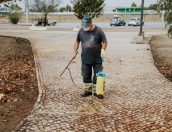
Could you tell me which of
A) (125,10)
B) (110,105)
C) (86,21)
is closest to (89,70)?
(86,21)

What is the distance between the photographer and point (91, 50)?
1044cm

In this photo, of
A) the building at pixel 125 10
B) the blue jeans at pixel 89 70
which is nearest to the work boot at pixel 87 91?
the blue jeans at pixel 89 70

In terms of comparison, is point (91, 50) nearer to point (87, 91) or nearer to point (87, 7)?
point (87, 91)

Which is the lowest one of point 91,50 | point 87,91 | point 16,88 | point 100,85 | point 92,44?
point 16,88

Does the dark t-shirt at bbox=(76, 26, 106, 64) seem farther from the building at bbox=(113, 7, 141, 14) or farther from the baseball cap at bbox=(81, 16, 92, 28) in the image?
the building at bbox=(113, 7, 141, 14)

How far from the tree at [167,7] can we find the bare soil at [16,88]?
3943 mm

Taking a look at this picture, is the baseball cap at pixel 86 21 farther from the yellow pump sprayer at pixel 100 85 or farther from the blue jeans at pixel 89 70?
the yellow pump sprayer at pixel 100 85

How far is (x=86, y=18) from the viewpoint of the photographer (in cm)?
1016

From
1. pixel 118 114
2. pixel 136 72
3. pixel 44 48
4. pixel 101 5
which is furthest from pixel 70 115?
pixel 101 5

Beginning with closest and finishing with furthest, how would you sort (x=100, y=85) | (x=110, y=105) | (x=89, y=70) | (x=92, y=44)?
(x=110, y=105), (x=100, y=85), (x=92, y=44), (x=89, y=70)

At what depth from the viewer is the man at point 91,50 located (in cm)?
1037

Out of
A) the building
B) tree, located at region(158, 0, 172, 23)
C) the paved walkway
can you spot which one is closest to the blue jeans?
the paved walkway

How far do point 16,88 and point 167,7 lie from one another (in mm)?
4533

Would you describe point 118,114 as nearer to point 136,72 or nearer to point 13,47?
point 136,72
